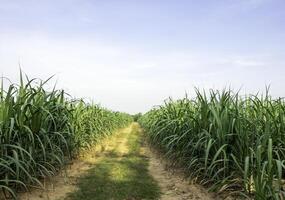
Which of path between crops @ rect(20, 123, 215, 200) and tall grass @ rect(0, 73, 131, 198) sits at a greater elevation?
tall grass @ rect(0, 73, 131, 198)

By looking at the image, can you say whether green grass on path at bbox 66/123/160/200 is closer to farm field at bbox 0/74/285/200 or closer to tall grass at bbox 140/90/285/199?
farm field at bbox 0/74/285/200

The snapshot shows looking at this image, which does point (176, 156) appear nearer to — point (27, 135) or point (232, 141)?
point (232, 141)

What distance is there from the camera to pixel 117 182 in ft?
20.6

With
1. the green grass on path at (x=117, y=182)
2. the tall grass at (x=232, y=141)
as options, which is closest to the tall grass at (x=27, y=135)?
the green grass on path at (x=117, y=182)

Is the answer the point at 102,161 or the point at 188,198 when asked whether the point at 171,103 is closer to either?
the point at 102,161

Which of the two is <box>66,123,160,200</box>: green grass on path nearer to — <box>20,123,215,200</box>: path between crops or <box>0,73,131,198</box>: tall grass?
<box>20,123,215,200</box>: path between crops

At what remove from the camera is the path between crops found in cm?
538

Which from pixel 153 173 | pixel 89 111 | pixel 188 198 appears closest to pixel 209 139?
pixel 188 198

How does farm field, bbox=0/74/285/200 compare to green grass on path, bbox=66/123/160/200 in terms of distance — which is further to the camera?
green grass on path, bbox=66/123/160/200

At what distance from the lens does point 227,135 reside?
5.22m

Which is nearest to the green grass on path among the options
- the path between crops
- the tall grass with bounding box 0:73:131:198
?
the path between crops

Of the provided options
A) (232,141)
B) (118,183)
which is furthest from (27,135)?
(232,141)

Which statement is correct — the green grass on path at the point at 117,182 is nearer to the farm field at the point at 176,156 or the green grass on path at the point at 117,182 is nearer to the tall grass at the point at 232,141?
the farm field at the point at 176,156

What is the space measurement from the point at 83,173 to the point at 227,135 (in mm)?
3091
